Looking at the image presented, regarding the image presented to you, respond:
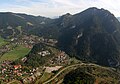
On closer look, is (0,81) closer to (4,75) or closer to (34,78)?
(4,75)

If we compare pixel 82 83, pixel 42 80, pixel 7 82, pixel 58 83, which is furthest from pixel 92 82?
pixel 7 82

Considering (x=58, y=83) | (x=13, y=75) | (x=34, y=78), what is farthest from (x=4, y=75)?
(x=58, y=83)

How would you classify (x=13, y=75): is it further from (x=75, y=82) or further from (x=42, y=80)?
(x=75, y=82)

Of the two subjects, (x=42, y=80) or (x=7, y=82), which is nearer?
(x=7, y=82)

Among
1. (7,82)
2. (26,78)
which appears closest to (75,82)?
(26,78)

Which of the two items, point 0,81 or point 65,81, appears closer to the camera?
point 0,81

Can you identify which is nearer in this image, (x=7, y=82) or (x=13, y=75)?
(x=7, y=82)

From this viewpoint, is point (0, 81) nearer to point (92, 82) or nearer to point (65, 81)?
point (65, 81)
